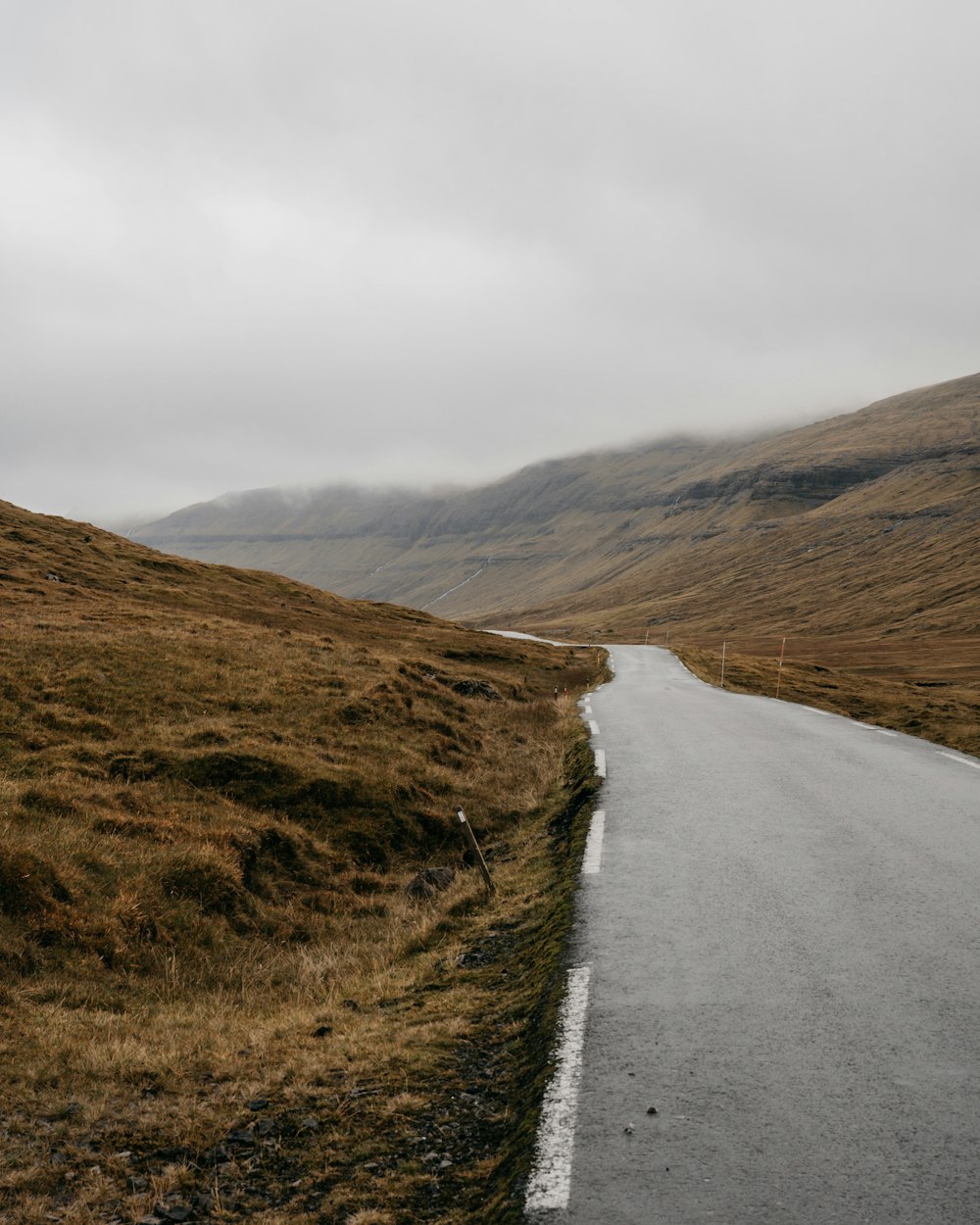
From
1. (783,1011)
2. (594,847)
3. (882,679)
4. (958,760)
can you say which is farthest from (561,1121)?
(882,679)

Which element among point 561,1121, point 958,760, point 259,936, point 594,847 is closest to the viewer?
point 561,1121

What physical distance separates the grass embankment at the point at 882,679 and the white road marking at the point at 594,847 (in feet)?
39.5

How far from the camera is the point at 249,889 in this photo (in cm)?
1122

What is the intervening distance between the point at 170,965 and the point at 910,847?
27.0 ft

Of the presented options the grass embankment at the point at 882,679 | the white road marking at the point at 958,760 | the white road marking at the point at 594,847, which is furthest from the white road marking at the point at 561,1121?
the grass embankment at the point at 882,679

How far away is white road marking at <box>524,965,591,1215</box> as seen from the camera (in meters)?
4.25

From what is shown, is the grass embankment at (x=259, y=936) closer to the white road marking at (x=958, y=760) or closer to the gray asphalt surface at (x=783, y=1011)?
the gray asphalt surface at (x=783, y=1011)

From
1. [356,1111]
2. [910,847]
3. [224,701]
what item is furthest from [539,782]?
[356,1111]

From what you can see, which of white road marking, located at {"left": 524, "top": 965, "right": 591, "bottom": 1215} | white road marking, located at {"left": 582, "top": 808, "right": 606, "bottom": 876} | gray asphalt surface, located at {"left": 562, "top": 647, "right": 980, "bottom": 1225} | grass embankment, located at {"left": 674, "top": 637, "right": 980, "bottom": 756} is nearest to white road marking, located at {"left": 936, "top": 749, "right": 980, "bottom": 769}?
gray asphalt surface, located at {"left": 562, "top": 647, "right": 980, "bottom": 1225}

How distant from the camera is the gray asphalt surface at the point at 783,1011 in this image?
427cm

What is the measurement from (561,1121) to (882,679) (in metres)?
65.5

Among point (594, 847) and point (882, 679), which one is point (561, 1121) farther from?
point (882, 679)

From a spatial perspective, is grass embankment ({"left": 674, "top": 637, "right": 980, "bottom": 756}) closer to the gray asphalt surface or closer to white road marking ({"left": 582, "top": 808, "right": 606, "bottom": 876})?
the gray asphalt surface

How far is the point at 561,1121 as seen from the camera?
4891mm
